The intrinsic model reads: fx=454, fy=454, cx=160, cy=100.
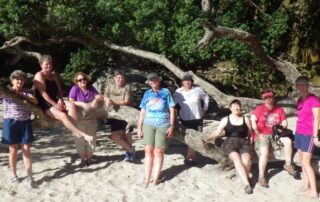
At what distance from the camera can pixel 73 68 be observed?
1123 centimetres

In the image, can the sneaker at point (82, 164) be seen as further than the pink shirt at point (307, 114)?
Yes

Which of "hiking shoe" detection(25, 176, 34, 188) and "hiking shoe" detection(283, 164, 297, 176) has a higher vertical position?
"hiking shoe" detection(283, 164, 297, 176)

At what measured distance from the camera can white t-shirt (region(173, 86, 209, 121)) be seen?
6730 mm

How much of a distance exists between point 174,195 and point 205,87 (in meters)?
3.48

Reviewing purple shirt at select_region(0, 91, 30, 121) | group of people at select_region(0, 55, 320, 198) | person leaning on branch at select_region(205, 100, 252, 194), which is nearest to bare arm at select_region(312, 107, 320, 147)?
group of people at select_region(0, 55, 320, 198)

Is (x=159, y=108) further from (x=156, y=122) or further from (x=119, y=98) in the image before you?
(x=119, y=98)

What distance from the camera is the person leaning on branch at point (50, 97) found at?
19.9ft

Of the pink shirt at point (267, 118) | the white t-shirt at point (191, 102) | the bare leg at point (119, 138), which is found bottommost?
the bare leg at point (119, 138)

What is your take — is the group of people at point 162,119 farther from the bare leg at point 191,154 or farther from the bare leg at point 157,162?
the bare leg at point 191,154

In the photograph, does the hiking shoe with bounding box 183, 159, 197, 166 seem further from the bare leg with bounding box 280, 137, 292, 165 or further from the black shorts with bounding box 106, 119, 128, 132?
the bare leg with bounding box 280, 137, 292, 165

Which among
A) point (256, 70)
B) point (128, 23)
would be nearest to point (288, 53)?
point (256, 70)

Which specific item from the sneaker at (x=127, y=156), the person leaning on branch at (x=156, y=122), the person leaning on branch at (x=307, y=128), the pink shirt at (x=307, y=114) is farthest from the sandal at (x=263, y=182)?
the sneaker at (x=127, y=156)

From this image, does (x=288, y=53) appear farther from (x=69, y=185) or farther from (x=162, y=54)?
(x=69, y=185)

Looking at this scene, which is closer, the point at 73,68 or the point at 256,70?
the point at 73,68
